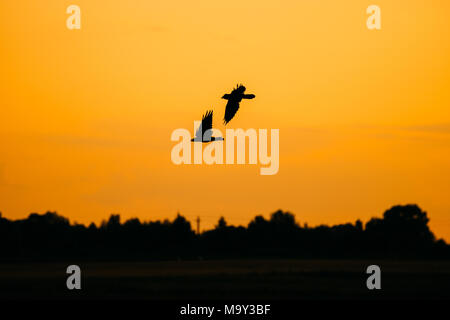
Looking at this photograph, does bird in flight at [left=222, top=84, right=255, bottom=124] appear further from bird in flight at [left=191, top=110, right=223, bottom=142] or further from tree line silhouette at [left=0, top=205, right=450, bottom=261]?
tree line silhouette at [left=0, top=205, right=450, bottom=261]

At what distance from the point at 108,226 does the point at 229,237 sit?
11996mm

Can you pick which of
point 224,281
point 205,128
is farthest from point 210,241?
point 205,128

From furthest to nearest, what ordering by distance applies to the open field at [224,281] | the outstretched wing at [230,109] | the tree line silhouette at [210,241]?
the tree line silhouette at [210,241] → the open field at [224,281] → the outstretched wing at [230,109]

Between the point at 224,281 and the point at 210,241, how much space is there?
4738cm

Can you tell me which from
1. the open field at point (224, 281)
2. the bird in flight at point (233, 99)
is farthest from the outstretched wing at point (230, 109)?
the open field at point (224, 281)

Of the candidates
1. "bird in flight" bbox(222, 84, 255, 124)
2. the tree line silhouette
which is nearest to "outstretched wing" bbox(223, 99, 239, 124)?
"bird in flight" bbox(222, 84, 255, 124)

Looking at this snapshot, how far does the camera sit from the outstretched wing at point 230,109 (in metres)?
33.0

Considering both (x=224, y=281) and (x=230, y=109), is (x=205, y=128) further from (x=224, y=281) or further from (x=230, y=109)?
(x=224, y=281)

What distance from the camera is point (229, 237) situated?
108 metres

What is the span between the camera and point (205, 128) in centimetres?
3406

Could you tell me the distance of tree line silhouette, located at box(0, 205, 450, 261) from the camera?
9388cm

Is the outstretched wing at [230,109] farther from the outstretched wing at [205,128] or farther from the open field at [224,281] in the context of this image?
the open field at [224,281]

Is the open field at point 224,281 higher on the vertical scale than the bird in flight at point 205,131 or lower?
lower
